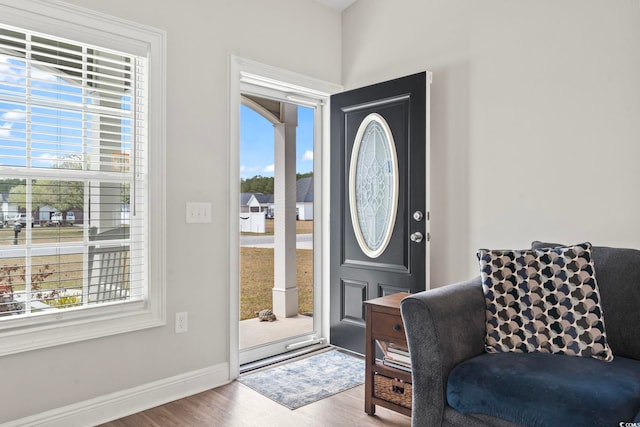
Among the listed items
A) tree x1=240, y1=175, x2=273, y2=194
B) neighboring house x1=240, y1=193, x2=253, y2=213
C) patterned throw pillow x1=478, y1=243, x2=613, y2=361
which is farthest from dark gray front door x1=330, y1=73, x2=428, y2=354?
patterned throw pillow x1=478, y1=243, x2=613, y2=361

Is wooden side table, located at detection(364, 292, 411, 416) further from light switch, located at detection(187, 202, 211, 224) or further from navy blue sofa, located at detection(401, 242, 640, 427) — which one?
light switch, located at detection(187, 202, 211, 224)

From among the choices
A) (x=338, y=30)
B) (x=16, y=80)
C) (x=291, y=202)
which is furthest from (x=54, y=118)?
(x=338, y=30)

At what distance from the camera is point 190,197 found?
2.73 metres

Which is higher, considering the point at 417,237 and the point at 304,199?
the point at 304,199

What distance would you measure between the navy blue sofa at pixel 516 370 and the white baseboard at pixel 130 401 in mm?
1438

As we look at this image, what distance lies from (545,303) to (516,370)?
0.38m

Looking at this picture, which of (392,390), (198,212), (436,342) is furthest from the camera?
(198,212)

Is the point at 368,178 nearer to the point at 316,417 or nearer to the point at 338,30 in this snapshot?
the point at 338,30

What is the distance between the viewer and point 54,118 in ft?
7.36

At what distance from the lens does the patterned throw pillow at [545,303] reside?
5.99ft

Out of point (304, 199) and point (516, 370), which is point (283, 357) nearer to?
point (304, 199)

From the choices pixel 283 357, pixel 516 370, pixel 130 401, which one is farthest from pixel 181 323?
pixel 516 370

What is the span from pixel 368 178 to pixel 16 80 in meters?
A: 2.20

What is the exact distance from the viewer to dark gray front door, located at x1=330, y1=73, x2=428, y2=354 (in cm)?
300
